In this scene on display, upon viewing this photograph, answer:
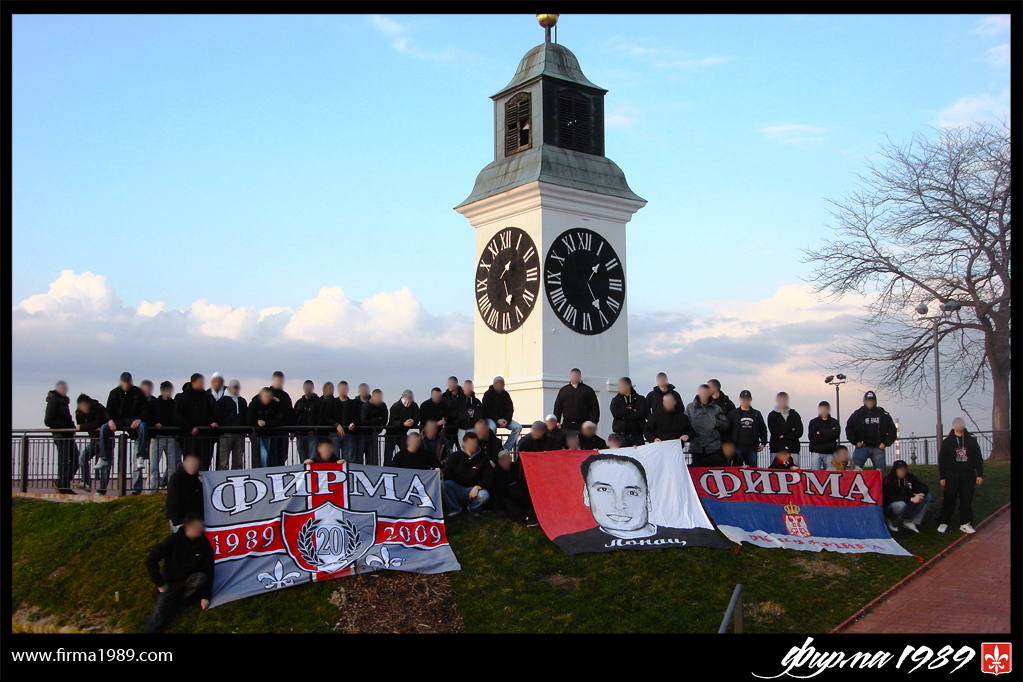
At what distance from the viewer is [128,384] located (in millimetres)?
17047

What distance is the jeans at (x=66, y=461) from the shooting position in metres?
18.1

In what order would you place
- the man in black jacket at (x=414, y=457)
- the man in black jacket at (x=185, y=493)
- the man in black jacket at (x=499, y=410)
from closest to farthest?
the man in black jacket at (x=185, y=493) < the man in black jacket at (x=414, y=457) < the man in black jacket at (x=499, y=410)

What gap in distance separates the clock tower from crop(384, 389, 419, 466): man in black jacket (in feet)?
20.6

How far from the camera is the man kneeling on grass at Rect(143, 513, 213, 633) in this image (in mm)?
13242

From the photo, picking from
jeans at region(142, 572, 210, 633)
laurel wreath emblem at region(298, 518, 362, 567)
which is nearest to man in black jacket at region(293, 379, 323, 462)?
laurel wreath emblem at region(298, 518, 362, 567)

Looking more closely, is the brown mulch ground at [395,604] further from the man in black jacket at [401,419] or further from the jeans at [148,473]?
the jeans at [148,473]

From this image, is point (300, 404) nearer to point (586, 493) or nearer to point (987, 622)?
point (586, 493)

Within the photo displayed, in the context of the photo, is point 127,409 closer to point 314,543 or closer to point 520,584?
point 314,543

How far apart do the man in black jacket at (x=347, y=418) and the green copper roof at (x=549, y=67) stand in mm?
11456

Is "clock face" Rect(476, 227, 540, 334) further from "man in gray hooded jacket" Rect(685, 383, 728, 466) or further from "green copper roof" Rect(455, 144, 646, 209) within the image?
"man in gray hooded jacket" Rect(685, 383, 728, 466)

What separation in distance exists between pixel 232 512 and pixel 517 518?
444 centimetres

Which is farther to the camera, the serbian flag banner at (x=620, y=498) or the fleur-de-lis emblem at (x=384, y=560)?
the serbian flag banner at (x=620, y=498)
